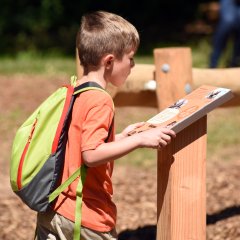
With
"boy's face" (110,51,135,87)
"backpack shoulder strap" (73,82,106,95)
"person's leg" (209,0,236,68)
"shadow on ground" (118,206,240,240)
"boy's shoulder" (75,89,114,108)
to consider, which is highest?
"boy's face" (110,51,135,87)

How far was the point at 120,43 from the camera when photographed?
3.12 metres

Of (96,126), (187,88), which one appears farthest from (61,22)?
(96,126)

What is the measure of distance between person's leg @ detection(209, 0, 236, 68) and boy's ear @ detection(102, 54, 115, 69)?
687 cm

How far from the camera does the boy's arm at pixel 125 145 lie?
3014mm

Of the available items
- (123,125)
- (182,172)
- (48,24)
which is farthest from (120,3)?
(182,172)

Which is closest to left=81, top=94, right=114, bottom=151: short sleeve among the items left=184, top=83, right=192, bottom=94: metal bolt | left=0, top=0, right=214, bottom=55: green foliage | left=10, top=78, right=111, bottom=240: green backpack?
left=10, top=78, right=111, bottom=240: green backpack

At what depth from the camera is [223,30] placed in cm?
1024

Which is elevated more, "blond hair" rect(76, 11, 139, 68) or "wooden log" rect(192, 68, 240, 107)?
"blond hair" rect(76, 11, 139, 68)

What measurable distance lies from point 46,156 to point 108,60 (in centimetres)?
43

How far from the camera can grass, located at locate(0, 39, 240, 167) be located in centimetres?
718

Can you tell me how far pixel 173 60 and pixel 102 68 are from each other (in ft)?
5.08

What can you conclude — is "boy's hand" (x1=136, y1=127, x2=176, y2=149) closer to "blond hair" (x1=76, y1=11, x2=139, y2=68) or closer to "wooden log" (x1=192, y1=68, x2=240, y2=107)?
"blond hair" (x1=76, y1=11, x2=139, y2=68)

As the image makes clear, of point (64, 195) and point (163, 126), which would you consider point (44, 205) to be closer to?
point (64, 195)

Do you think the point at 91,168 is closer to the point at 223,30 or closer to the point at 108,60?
the point at 108,60
